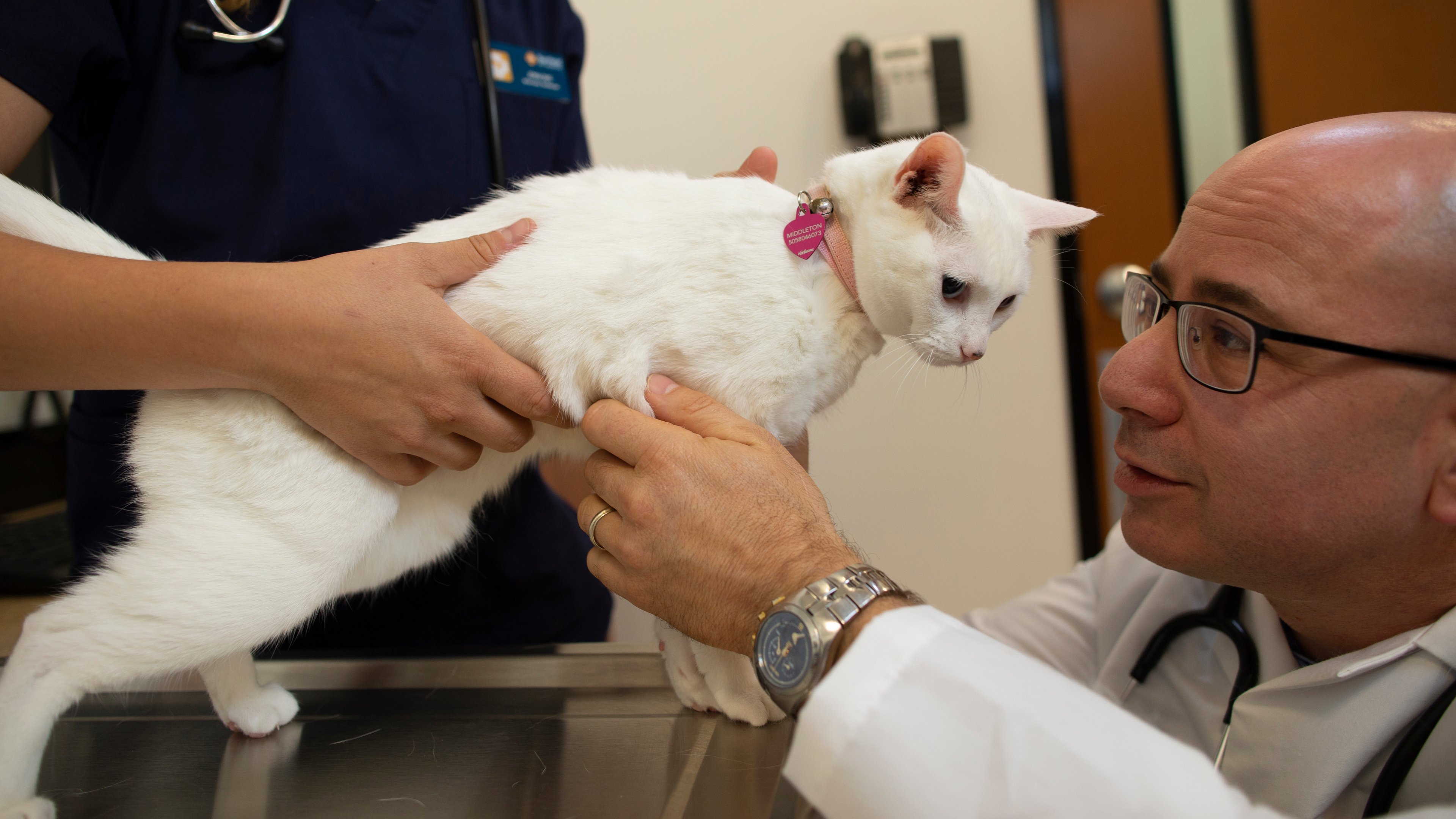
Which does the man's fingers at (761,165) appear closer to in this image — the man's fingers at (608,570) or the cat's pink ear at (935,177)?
the cat's pink ear at (935,177)

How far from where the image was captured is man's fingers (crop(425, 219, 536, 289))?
77 cm

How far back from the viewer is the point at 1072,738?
0.53m

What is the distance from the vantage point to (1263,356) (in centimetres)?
69

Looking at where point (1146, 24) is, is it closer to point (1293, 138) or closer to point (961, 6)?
point (961, 6)

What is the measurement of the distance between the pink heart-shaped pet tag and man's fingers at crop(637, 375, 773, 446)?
8.1 inches

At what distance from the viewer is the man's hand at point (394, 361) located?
69 centimetres

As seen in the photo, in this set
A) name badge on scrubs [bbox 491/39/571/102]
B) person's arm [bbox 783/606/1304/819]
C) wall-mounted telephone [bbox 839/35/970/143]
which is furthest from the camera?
wall-mounted telephone [bbox 839/35/970/143]

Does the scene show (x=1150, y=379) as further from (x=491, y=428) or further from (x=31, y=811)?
(x=31, y=811)

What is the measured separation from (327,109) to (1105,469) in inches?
70.6

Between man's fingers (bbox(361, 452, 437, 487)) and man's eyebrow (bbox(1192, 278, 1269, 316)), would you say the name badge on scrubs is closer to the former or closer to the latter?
man's fingers (bbox(361, 452, 437, 487))

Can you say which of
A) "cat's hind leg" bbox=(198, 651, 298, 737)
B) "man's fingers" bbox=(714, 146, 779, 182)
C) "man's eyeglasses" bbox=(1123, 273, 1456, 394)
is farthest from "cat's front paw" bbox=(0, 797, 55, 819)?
"man's eyeglasses" bbox=(1123, 273, 1456, 394)

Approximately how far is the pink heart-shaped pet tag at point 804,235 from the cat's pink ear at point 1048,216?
0.88 feet

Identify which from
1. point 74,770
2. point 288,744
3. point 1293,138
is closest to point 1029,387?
point 1293,138

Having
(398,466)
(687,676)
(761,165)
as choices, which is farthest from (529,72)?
(687,676)
